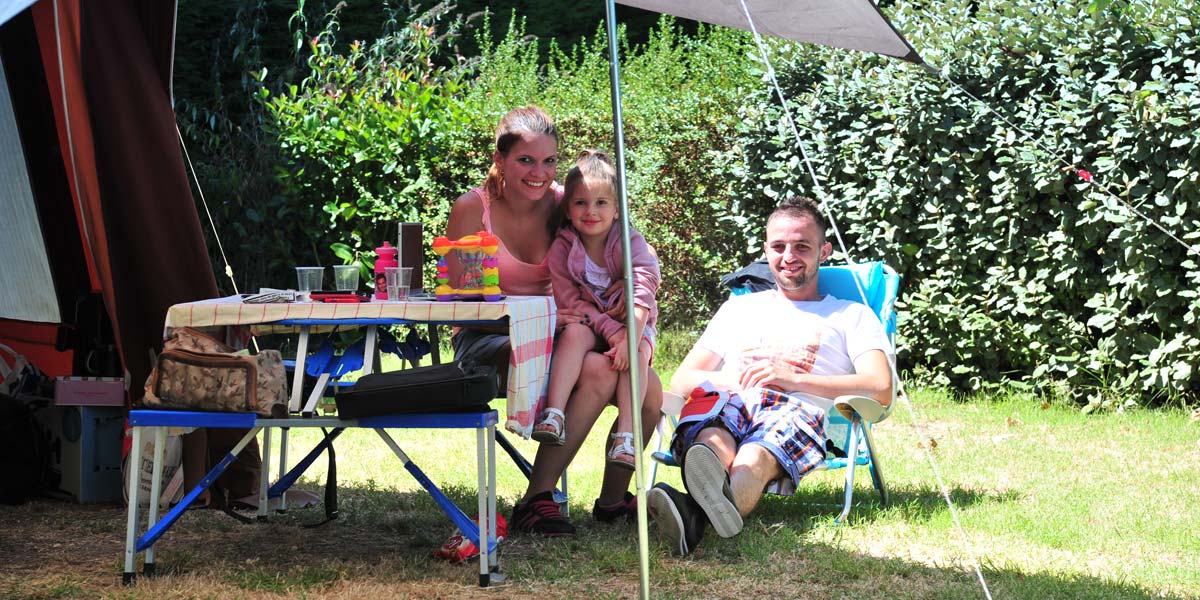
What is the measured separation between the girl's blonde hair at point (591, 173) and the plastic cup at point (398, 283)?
0.73 metres

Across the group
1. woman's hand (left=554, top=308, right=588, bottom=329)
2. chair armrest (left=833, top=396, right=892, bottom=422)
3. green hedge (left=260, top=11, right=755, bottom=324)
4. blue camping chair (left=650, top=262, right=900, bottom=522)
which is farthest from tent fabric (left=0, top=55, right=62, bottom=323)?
green hedge (left=260, top=11, right=755, bottom=324)

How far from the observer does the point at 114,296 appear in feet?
12.9

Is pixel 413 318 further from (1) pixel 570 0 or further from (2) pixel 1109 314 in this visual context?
(1) pixel 570 0

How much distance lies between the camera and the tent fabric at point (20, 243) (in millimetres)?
4578

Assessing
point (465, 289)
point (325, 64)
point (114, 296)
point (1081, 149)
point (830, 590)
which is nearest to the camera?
point (830, 590)

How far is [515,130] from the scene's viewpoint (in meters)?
A: 3.80

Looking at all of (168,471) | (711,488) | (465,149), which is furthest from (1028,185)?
(168,471)

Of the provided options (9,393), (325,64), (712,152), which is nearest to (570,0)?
(325,64)

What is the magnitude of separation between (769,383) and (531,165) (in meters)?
1.02

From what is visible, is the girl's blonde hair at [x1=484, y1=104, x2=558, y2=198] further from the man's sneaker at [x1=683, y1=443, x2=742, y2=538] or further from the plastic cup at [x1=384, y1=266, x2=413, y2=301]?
the man's sneaker at [x1=683, y1=443, x2=742, y2=538]

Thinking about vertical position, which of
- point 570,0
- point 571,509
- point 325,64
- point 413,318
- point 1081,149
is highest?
point 570,0

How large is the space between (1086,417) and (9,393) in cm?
449

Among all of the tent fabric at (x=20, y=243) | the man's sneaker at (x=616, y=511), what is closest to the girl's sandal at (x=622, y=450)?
the man's sneaker at (x=616, y=511)

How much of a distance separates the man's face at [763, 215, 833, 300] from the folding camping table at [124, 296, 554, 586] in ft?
3.69
